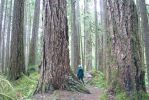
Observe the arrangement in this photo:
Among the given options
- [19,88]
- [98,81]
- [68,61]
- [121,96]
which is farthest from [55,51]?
[98,81]

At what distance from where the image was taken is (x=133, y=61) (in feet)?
19.7

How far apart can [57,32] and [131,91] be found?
17.9 feet

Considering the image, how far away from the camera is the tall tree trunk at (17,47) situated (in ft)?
48.0

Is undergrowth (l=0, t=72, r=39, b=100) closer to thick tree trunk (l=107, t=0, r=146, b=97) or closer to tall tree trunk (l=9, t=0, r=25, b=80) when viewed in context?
tall tree trunk (l=9, t=0, r=25, b=80)

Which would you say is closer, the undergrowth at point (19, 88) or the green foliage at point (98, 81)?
the undergrowth at point (19, 88)

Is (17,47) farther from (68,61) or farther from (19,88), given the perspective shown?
(68,61)

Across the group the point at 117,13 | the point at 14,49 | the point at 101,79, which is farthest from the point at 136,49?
the point at 101,79

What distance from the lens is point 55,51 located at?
10812 millimetres

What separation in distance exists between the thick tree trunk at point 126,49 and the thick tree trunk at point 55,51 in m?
4.69

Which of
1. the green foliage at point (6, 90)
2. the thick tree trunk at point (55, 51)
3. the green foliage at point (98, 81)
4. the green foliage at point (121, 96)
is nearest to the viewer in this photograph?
the green foliage at point (6, 90)

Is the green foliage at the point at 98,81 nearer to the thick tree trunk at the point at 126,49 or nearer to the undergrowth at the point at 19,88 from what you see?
the undergrowth at the point at 19,88

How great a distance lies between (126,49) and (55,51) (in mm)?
5032

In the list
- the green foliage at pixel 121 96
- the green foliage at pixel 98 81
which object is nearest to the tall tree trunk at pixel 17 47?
the green foliage at pixel 98 81

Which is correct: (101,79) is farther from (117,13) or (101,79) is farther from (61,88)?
(117,13)
